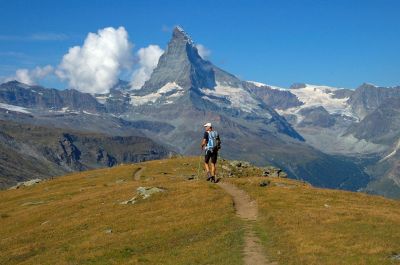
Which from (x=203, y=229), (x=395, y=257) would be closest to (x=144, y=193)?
(x=203, y=229)

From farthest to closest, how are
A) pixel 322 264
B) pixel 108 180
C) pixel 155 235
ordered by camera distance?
pixel 108 180 < pixel 155 235 < pixel 322 264

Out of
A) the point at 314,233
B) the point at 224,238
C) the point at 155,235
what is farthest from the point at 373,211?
the point at 155,235

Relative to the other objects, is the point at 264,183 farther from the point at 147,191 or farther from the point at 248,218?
the point at 248,218

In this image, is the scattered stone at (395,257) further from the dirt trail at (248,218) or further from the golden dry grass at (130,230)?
the golden dry grass at (130,230)

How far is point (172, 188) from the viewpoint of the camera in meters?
66.9

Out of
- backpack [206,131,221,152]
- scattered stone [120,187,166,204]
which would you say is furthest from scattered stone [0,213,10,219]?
backpack [206,131,221,152]

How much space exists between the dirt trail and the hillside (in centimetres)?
37

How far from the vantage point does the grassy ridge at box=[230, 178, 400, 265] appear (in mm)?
35500

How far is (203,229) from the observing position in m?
45.9

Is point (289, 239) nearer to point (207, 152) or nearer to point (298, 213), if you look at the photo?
point (298, 213)

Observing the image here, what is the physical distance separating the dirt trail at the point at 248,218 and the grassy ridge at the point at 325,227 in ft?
2.24

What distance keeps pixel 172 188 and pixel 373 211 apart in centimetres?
2496

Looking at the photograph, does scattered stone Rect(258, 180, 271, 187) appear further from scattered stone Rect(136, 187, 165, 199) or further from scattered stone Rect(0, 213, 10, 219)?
scattered stone Rect(0, 213, 10, 219)

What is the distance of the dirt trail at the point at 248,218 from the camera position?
3594cm
